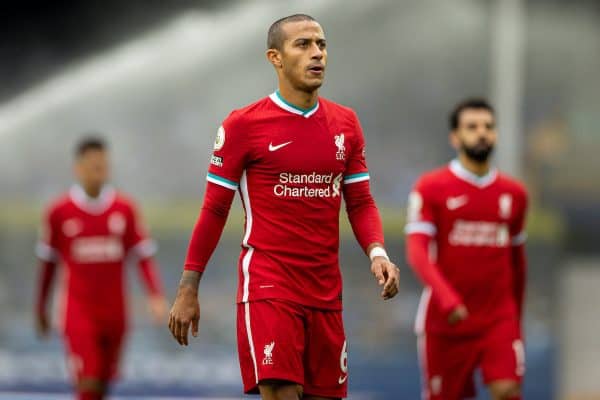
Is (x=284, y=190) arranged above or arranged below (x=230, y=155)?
below

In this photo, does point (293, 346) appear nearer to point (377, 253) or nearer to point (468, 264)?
point (377, 253)

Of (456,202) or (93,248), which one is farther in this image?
(93,248)

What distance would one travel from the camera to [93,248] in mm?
10305

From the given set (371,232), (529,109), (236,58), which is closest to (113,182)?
(236,58)

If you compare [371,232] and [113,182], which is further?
[113,182]

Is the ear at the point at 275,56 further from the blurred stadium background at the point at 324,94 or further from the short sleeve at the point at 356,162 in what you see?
the blurred stadium background at the point at 324,94

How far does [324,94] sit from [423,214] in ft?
17.8

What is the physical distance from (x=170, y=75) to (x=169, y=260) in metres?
1.95

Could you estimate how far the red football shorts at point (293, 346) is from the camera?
5715 mm

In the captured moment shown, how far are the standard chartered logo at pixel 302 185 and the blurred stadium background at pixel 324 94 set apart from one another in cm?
742

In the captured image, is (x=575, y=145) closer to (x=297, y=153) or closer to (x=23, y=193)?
(x=23, y=193)

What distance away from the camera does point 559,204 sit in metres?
13.3

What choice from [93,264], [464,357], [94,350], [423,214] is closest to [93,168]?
[93,264]

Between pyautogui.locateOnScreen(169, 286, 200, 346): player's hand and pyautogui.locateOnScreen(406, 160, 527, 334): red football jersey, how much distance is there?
8.85 ft
